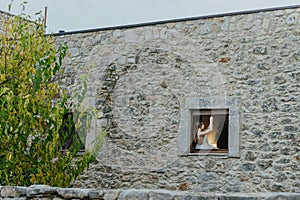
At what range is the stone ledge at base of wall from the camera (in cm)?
372

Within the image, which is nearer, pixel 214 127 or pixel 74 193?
pixel 74 193

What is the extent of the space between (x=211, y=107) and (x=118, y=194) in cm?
297

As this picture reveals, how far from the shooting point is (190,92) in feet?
22.9

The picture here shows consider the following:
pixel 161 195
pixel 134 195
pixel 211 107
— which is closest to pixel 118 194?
pixel 134 195

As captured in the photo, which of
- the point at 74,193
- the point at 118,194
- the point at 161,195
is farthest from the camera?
the point at 74,193

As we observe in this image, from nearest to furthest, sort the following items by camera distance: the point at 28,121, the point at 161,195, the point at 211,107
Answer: the point at 161,195 < the point at 28,121 < the point at 211,107

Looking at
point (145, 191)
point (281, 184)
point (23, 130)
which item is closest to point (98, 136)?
point (23, 130)

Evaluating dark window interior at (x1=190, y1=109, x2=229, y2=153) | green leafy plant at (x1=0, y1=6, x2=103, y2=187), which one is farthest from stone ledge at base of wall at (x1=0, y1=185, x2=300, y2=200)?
dark window interior at (x1=190, y1=109, x2=229, y2=153)

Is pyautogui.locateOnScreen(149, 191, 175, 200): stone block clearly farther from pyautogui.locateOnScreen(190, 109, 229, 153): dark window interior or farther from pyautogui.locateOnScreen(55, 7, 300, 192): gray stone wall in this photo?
pyautogui.locateOnScreen(190, 109, 229, 153): dark window interior

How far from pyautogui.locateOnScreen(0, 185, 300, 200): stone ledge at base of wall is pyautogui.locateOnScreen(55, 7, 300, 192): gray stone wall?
97.6 inches

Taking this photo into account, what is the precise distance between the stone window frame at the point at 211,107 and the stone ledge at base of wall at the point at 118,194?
271 cm

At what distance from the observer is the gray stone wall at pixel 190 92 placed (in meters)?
6.48

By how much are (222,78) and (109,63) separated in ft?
5.76

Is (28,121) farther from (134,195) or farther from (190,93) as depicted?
(134,195)
